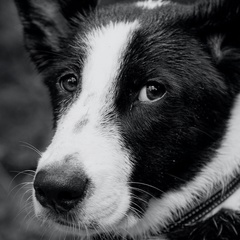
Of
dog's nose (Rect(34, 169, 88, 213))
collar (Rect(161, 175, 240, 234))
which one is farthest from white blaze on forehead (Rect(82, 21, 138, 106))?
collar (Rect(161, 175, 240, 234))

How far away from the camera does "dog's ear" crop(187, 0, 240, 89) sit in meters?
3.05

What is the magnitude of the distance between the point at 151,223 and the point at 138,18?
1.04m

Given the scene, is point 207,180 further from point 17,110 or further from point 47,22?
point 17,110

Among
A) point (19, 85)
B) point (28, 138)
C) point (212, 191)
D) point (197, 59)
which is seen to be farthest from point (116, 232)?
point (19, 85)

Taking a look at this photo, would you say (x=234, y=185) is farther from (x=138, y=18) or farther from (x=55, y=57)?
(x=55, y=57)

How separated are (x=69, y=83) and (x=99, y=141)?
535 mm

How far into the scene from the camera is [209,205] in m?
3.02

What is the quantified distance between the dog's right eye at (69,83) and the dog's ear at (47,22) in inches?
11.5

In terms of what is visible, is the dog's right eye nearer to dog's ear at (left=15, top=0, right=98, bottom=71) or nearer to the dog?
the dog

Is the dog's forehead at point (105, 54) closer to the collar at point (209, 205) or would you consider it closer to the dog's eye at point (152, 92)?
the dog's eye at point (152, 92)

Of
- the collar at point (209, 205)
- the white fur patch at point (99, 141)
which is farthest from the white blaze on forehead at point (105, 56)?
the collar at point (209, 205)

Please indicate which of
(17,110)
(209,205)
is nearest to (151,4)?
(209,205)

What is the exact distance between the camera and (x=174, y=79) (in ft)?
9.78

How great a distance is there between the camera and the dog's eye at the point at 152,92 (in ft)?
9.70
